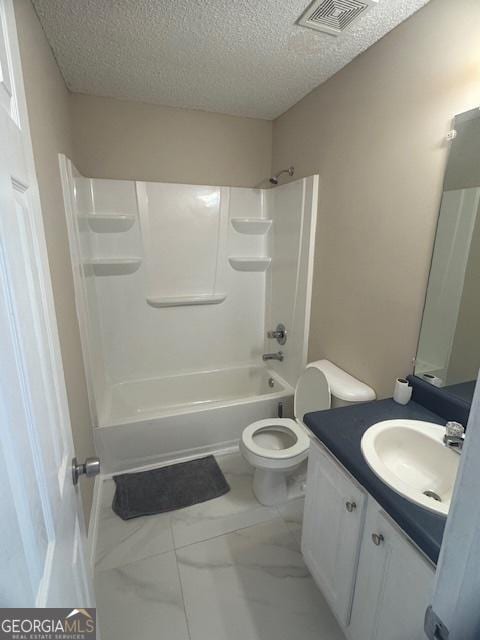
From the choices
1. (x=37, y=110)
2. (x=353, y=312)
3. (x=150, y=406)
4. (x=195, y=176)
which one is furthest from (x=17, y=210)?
(x=150, y=406)

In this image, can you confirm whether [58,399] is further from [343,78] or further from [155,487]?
[343,78]

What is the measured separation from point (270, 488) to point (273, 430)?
1.19 feet

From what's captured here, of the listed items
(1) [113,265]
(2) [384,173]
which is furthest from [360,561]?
(1) [113,265]

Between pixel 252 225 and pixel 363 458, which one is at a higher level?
pixel 252 225

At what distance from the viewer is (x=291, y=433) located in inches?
79.4

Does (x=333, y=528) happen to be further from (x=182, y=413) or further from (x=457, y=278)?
(x=182, y=413)

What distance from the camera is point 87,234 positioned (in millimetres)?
2252

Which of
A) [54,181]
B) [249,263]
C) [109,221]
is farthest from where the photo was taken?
[249,263]

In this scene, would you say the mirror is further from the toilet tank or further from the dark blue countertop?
the toilet tank

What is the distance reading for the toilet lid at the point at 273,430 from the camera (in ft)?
5.75

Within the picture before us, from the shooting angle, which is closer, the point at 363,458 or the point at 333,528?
the point at 363,458

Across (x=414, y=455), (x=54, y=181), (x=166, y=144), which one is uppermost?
(x=166, y=144)

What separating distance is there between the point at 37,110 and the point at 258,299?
2.05 meters

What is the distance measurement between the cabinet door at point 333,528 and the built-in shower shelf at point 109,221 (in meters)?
2.03
